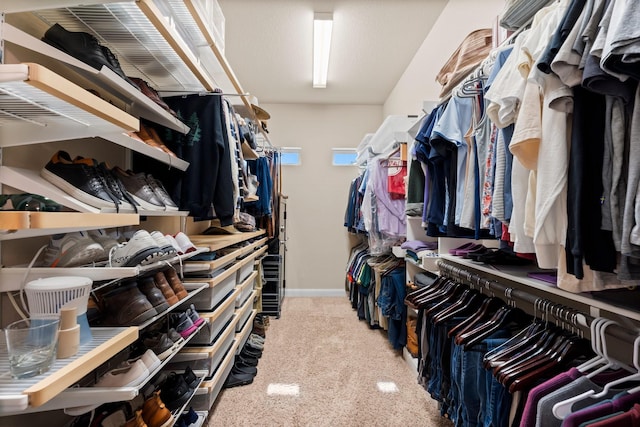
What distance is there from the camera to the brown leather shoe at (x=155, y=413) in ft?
4.47

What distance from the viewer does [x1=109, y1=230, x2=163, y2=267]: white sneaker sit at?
3.71 ft

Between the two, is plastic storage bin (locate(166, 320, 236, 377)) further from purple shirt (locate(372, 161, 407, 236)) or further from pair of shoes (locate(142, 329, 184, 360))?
purple shirt (locate(372, 161, 407, 236))

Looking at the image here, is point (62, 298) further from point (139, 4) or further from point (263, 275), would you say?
point (263, 275)

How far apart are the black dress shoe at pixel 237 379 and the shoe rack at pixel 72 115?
1486 mm

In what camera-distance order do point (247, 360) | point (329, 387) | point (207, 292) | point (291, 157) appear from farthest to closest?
point (291, 157) < point (247, 360) < point (329, 387) < point (207, 292)

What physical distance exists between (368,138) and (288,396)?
2.94 m

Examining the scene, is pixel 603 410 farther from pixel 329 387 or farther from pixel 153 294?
pixel 329 387

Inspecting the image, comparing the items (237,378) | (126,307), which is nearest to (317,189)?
(237,378)

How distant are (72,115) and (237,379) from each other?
216 cm

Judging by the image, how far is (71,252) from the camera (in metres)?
1.08

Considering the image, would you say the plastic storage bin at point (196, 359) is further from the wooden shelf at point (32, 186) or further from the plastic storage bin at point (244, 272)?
the wooden shelf at point (32, 186)

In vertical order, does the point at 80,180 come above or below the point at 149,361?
above

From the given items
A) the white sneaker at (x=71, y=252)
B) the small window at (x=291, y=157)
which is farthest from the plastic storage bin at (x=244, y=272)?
the small window at (x=291, y=157)

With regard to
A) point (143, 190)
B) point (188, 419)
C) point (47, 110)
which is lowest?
point (188, 419)
